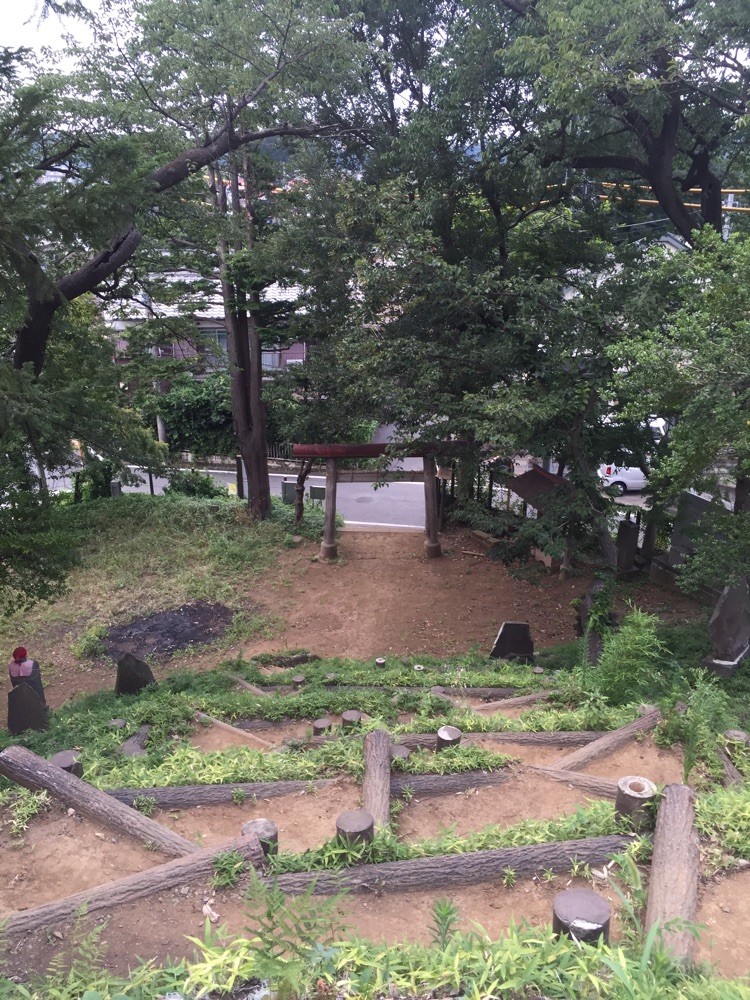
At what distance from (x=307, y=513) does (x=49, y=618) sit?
6.38 meters

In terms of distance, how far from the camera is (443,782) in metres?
4.52

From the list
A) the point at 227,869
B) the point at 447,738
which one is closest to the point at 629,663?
the point at 447,738

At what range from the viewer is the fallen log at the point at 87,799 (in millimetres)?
3787

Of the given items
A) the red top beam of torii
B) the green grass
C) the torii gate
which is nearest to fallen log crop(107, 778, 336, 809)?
the green grass

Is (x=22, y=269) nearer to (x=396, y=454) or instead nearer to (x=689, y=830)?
(x=396, y=454)

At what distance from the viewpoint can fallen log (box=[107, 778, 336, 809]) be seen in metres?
4.36

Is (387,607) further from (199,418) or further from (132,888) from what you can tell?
(199,418)

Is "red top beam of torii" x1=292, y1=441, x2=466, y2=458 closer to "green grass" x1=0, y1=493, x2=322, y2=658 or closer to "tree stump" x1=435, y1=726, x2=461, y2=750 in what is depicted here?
"green grass" x1=0, y1=493, x2=322, y2=658

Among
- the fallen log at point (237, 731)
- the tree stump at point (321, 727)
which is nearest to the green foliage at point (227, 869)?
the fallen log at point (237, 731)

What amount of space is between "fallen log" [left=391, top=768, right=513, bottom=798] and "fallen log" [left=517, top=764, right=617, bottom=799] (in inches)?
8.6

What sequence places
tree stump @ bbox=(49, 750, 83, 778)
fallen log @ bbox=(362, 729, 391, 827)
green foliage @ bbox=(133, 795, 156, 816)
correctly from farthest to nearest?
1. tree stump @ bbox=(49, 750, 83, 778)
2. green foliage @ bbox=(133, 795, 156, 816)
3. fallen log @ bbox=(362, 729, 391, 827)

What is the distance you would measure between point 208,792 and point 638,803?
8.53 ft

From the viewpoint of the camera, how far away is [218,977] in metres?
2.52

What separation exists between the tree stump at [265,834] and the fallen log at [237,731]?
2.03 meters
